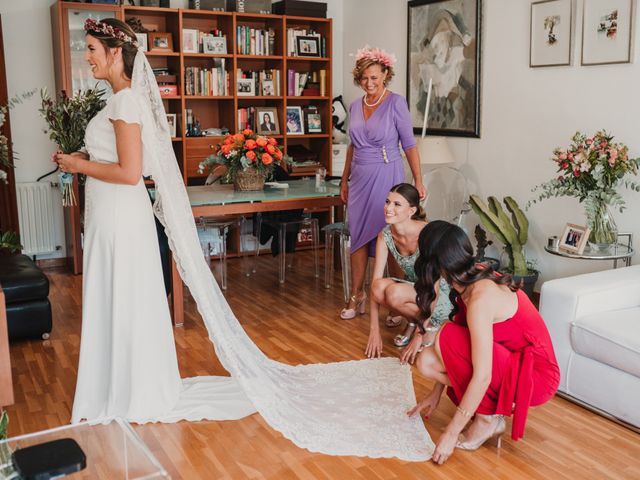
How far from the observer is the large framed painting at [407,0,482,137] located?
5.54 m

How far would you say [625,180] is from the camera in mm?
4336

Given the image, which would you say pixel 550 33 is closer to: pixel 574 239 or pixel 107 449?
pixel 574 239

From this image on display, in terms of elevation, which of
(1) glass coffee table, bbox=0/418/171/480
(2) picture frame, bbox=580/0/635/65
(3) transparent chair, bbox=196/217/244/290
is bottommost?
(1) glass coffee table, bbox=0/418/171/480

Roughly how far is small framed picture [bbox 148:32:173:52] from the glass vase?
379cm

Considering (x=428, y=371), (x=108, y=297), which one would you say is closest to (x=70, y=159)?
(x=108, y=297)

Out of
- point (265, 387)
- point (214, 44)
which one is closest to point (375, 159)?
point (265, 387)

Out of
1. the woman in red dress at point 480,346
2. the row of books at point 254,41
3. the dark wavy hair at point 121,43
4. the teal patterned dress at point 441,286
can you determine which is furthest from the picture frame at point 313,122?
the woman in red dress at point 480,346

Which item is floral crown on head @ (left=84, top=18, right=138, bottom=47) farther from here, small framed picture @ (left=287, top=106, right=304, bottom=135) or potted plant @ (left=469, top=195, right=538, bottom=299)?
small framed picture @ (left=287, top=106, right=304, bottom=135)

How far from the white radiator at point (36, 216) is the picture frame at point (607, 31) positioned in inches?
169

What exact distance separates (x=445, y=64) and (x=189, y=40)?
7.15ft

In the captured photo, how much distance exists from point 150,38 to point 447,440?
452 centimetres

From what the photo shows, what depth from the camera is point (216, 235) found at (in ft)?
17.4

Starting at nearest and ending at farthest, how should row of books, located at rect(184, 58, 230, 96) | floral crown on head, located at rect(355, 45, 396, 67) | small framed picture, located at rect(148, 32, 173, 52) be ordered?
floral crown on head, located at rect(355, 45, 396, 67), small framed picture, located at rect(148, 32, 173, 52), row of books, located at rect(184, 58, 230, 96)

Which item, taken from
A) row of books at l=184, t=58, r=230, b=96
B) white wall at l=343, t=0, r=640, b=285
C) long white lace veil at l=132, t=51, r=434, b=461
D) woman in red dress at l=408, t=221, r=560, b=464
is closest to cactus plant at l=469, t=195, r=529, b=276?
white wall at l=343, t=0, r=640, b=285
